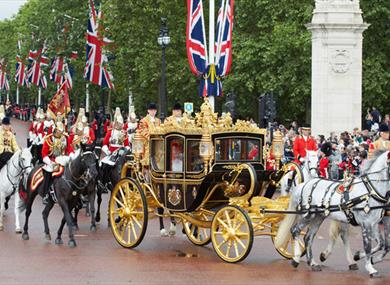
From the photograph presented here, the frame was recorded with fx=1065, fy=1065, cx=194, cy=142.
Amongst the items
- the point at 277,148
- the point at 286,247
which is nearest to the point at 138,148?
the point at 277,148

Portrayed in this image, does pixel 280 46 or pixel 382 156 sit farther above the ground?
pixel 280 46

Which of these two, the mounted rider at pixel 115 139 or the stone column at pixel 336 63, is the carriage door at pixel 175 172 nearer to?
the mounted rider at pixel 115 139

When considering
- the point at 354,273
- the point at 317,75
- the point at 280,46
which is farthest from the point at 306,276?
the point at 280,46

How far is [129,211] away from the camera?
18.5 m

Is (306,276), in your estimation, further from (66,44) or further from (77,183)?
(66,44)

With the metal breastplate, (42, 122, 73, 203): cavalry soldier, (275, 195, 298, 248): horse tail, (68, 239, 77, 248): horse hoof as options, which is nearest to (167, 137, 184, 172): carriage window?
(68, 239, 77, 248): horse hoof

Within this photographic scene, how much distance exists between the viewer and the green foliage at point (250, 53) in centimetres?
4538

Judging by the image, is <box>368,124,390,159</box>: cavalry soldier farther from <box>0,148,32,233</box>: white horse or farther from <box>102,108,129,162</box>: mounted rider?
<box>0,148,32,233</box>: white horse

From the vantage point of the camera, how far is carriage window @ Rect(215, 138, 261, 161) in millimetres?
17781

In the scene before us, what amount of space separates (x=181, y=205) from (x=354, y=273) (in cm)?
346

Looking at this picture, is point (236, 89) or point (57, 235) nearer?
point (57, 235)

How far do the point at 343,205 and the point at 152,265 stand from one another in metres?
3.10

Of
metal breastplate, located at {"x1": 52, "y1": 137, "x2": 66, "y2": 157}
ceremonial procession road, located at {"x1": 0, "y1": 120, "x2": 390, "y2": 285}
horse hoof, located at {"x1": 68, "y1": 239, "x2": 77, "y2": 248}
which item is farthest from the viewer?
metal breastplate, located at {"x1": 52, "y1": 137, "x2": 66, "y2": 157}

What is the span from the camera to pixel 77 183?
1942 cm
